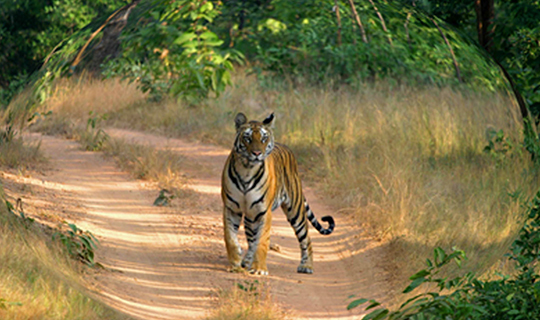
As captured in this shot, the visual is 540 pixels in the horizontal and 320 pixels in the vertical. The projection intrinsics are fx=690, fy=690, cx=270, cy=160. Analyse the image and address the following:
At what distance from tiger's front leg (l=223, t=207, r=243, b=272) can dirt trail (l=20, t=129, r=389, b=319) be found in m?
0.14

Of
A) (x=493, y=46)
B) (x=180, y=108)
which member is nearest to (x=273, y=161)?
(x=493, y=46)

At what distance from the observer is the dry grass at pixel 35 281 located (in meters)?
4.88

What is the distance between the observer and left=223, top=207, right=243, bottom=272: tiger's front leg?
6.95 meters

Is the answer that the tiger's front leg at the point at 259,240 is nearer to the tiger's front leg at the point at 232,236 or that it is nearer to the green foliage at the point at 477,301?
the tiger's front leg at the point at 232,236

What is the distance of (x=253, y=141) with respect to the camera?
6547mm

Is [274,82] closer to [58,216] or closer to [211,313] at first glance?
[58,216]

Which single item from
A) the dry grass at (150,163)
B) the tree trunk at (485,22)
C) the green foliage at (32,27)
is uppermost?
the tree trunk at (485,22)

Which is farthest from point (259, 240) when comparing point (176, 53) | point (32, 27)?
point (32, 27)

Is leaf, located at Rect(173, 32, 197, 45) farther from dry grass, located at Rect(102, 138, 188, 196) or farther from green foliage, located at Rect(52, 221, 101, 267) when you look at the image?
green foliage, located at Rect(52, 221, 101, 267)

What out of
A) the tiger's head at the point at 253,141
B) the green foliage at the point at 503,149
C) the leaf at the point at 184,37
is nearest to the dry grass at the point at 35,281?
the tiger's head at the point at 253,141

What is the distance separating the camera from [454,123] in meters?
10.5

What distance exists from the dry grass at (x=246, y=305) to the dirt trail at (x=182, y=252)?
155 mm

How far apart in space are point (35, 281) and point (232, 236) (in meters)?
2.26

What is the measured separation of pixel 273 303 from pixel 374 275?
148 cm
